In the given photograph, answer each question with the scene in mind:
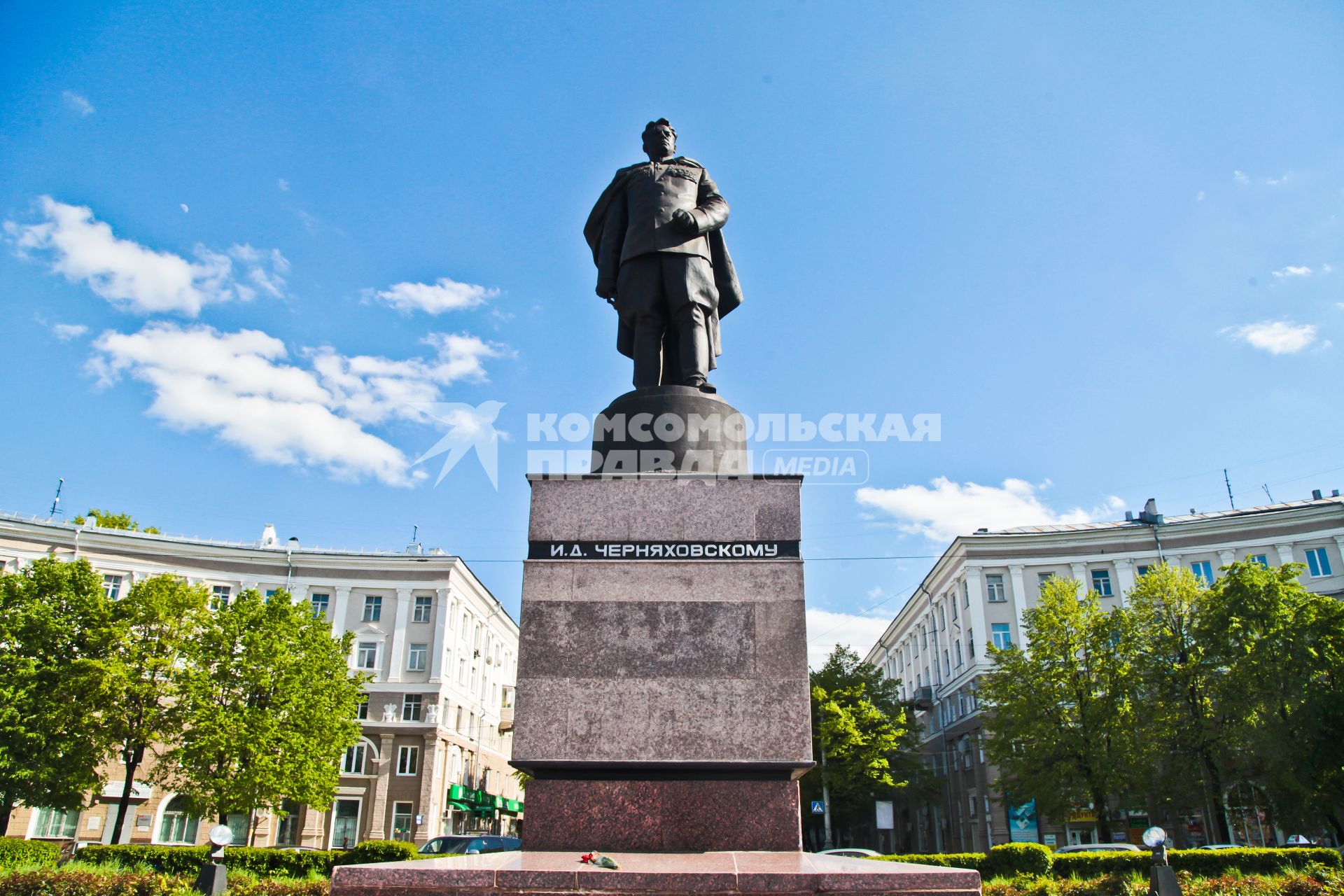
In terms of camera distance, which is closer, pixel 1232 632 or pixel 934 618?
pixel 1232 632

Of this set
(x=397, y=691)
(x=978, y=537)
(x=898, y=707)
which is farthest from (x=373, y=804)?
(x=978, y=537)

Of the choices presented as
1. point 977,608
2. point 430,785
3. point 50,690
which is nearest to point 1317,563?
point 977,608

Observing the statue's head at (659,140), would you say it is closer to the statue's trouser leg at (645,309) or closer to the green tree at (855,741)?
the statue's trouser leg at (645,309)

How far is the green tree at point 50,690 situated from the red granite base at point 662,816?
30742 millimetres

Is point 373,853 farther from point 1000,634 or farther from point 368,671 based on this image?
point 1000,634

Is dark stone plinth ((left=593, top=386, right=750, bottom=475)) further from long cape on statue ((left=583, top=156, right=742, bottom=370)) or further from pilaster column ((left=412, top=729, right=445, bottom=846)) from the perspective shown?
pilaster column ((left=412, top=729, right=445, bottom=846))

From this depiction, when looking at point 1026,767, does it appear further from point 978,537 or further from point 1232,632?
point 978,537

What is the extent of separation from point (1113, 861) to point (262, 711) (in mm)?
27811

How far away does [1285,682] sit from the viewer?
93.7 feet

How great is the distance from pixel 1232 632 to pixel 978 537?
1981cm

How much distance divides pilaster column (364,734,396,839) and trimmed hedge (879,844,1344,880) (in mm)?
34075

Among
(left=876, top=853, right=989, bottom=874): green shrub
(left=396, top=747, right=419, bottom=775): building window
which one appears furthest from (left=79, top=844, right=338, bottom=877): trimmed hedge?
(left=396, top=747, right=419, bottom=775): building window

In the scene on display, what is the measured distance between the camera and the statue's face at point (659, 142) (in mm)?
9906

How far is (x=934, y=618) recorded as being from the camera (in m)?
59.4
